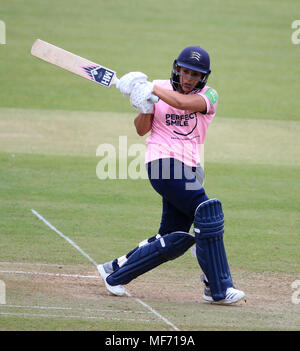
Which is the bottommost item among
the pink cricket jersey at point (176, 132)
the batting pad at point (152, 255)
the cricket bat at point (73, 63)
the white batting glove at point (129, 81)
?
the batting pad at point (152, 255)

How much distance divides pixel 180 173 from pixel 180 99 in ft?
1.90

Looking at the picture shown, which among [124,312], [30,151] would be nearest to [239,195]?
[30,151]

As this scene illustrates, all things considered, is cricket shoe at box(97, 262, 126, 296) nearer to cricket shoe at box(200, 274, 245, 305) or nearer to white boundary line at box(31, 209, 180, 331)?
white boundary line at box(31, 209, 180, 331)

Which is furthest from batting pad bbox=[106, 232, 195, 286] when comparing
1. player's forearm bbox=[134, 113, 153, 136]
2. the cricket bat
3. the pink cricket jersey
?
the cricket bat

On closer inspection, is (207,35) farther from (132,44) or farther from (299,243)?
(299,243)

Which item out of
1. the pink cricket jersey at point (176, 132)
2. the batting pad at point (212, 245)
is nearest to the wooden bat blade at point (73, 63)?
the pink cricket jersey at point (176, 132)

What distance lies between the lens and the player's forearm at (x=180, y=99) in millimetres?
5785

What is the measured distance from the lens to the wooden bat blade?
19.4 ft

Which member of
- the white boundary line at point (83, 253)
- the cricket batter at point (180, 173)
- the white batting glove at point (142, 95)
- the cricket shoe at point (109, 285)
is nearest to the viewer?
the white boundary line at point (83, 253)

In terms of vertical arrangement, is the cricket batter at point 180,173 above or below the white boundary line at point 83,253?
above

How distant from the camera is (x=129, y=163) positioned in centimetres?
1140

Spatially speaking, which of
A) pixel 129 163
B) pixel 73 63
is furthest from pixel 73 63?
pixel 129 163

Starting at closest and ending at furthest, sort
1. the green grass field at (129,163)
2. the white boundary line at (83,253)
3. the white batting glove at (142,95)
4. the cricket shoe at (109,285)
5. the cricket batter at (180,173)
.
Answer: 1. the white boundary line at (83,253)
2. the white batting glove at (142,95)
3. the cricket batter at (180,173)
4. the green grass field at (129,163)
5. the cricket shoe at (109,285)

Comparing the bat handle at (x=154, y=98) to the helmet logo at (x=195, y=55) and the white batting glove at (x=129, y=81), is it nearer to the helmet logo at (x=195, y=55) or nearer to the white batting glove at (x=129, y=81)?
the white batting glove at (x=129, y=81)
